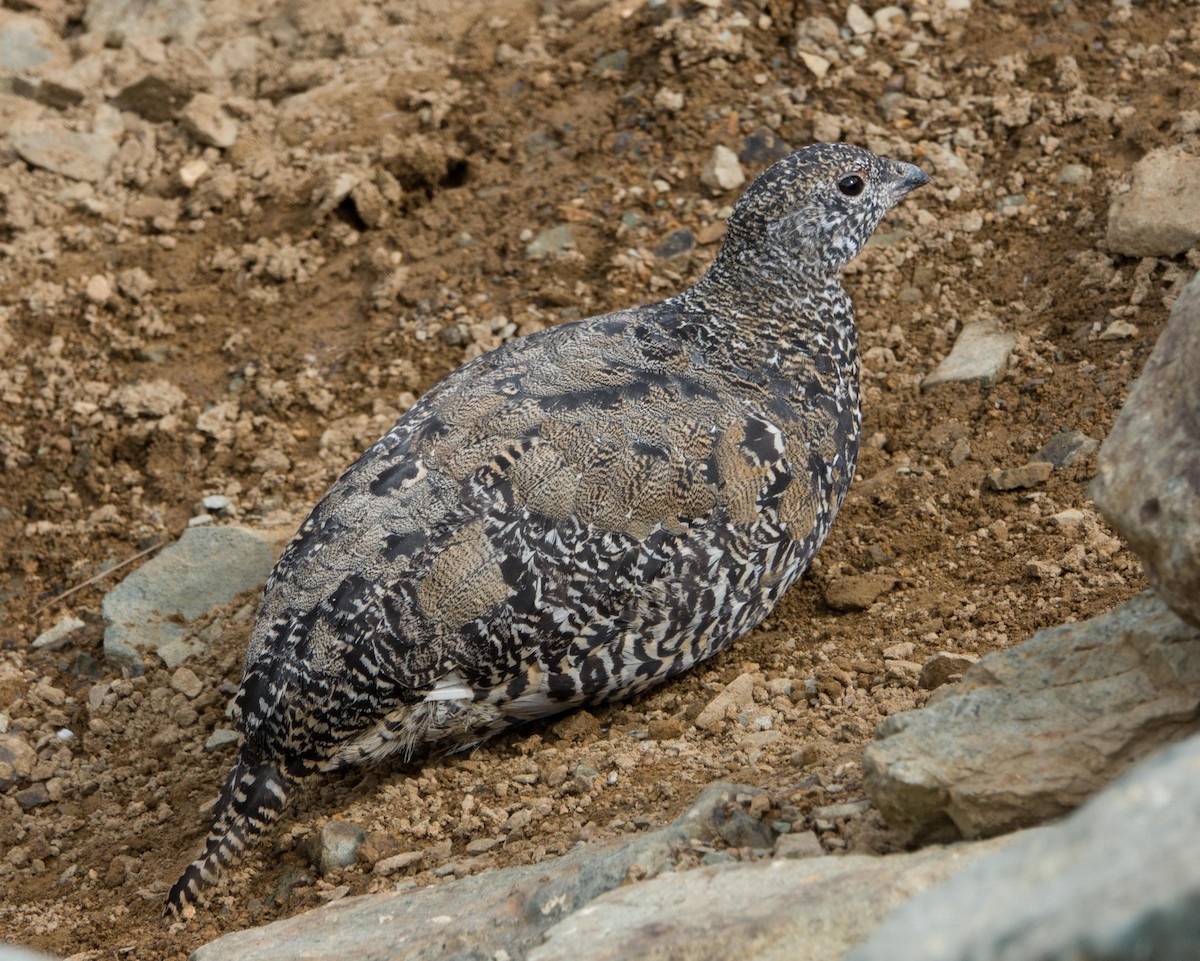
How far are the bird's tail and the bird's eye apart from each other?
12.4ft

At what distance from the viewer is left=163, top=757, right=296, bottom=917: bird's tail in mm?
5590

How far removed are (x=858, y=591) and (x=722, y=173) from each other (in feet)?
11.3

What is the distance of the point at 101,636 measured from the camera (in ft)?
24.5

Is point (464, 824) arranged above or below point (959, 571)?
below

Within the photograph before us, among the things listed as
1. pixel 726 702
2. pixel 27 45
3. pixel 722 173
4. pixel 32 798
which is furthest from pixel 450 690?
pixel 27 45

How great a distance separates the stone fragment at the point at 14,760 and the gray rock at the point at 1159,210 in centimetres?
618

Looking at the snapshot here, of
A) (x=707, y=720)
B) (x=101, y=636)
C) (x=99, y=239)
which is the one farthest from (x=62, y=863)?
(x=99, y=239)

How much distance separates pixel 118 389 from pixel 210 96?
2.69 m

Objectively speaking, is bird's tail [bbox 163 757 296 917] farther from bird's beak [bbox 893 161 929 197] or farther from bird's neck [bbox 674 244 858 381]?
bird's beak [bbox 893 161 929 197]

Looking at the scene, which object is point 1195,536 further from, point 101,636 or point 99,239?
point 99,239

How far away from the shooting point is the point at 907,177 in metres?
7.07

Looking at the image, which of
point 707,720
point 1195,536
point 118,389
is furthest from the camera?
point 118,389

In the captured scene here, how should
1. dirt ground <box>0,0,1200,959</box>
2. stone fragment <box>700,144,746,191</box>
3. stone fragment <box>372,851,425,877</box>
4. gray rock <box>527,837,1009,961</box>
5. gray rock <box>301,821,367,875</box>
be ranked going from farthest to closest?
stone fragment <box>700,144,746,191</box>
dirt ground <box>0,0,1200,959</box>
gray rock <box>301,821,367,875</box>
stone fragment <box>372,851,425,877</box>
gray rock <box>527,837,1009,961</box>

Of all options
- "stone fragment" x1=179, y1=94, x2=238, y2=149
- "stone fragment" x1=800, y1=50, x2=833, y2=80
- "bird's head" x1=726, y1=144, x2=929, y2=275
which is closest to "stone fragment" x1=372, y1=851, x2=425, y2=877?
"bird's head" x1=726, y1=144, x2=929, y2=275
